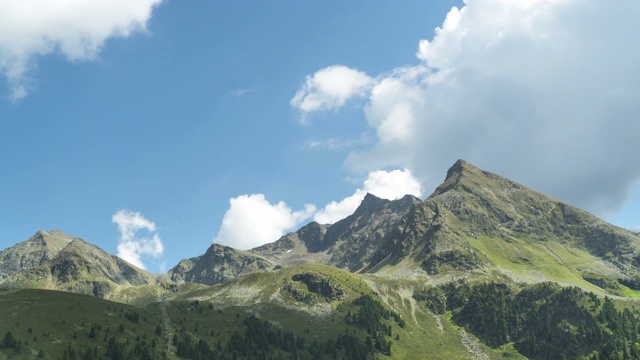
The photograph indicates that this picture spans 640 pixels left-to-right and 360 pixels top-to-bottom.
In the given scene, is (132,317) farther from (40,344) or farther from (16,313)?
(40,344)

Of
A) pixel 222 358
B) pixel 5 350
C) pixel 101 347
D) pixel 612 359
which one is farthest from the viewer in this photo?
pixel 222 358

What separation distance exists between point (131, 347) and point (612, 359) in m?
175

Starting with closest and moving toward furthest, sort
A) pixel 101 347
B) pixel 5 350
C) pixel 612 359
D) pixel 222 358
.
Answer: pixel 5 350
pixel 101 347
pixel 612 359
pixel 222 358

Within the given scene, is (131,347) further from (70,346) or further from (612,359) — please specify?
(612,359)

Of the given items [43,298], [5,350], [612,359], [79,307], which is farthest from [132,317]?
[612,359]

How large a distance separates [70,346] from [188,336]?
6794 centimetres

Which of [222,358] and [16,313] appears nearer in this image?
[16,313]

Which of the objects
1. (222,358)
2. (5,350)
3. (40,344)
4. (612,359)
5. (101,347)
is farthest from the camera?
(222,358)

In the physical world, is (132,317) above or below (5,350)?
above

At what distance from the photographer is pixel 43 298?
184 metres

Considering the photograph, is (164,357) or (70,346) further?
(164,357)

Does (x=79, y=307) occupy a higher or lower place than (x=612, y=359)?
higher

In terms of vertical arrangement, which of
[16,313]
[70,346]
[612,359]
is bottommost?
[612,359]

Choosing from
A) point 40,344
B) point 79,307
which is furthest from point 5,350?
point 79,307
